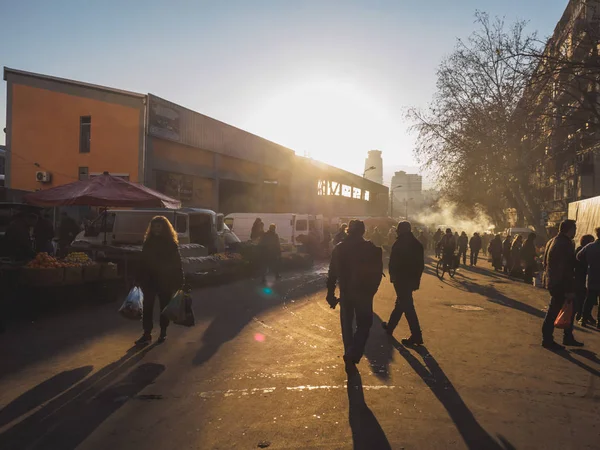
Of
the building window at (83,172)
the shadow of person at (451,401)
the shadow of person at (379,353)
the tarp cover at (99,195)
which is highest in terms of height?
the building window at (83,172)

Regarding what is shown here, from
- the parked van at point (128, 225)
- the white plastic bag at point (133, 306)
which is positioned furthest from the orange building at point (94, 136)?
the white plastic bag at point (133, 306)

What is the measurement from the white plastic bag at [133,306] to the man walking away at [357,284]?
110 inches

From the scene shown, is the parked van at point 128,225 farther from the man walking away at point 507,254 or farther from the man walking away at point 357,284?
the man walking away at point 507,254

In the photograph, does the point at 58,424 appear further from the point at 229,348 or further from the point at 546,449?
the point at 546,449

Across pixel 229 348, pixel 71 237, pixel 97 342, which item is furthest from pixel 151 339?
pixel 71 237

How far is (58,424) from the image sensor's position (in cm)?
418

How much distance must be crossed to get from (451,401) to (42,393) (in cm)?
379

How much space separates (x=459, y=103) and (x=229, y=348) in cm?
3206

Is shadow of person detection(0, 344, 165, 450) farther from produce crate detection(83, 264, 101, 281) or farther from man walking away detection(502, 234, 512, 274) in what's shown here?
man walking away detection(502, 234, 512, 274)

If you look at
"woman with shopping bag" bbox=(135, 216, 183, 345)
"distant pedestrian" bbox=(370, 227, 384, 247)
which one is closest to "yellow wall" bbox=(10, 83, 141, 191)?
"distant pedestrian" bbox=(370, 227, 384, 247)

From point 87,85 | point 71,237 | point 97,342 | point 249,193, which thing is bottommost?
point 97,342

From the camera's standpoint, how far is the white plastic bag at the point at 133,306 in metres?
7.02

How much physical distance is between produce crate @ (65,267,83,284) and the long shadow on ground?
2.26 meters

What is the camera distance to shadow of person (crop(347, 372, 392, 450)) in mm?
3881
